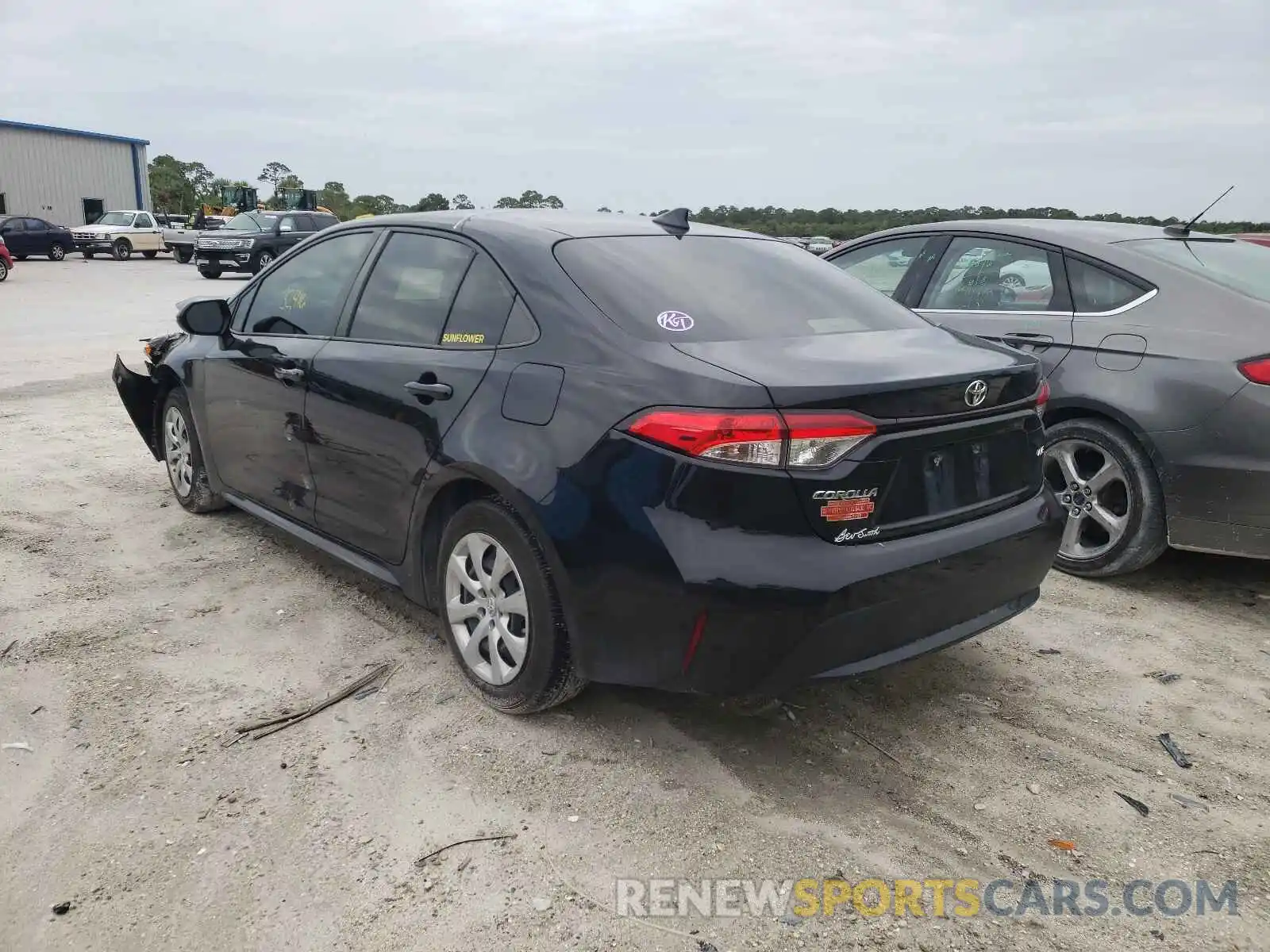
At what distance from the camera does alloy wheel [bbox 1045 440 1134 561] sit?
14.2 ft

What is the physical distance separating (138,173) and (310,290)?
60.0m

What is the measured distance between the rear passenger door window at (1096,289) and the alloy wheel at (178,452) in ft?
14.5

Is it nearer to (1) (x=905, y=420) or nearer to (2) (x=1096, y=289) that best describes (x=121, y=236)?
(2) (x=1096, y=289)

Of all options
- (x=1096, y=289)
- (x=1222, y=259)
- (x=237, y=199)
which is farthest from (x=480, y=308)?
(x=237, y=199)

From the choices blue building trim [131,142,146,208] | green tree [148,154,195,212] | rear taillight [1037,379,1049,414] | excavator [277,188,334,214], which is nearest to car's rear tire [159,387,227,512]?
rear taillight [1037,379,1049,414]

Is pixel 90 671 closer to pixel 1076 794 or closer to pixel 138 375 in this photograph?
pixel 138 375

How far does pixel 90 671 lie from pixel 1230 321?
4.59 m

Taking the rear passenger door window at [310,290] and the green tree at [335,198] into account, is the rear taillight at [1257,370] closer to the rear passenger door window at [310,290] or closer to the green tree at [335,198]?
the rear passenger door window at [310,290]

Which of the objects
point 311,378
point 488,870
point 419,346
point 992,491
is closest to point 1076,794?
point 992,491

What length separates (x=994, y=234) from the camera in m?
5.02

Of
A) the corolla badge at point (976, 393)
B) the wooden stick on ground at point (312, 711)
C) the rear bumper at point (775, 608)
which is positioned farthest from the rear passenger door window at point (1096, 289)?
the wooden stick on ground at point (312, 711)

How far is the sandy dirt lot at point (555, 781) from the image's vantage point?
7.45ft

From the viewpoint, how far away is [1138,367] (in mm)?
4191

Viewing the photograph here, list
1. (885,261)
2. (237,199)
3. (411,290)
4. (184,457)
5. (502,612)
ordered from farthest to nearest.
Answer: (237,199) → (885,261) → (184,457) → (411,290) → (502,612)
